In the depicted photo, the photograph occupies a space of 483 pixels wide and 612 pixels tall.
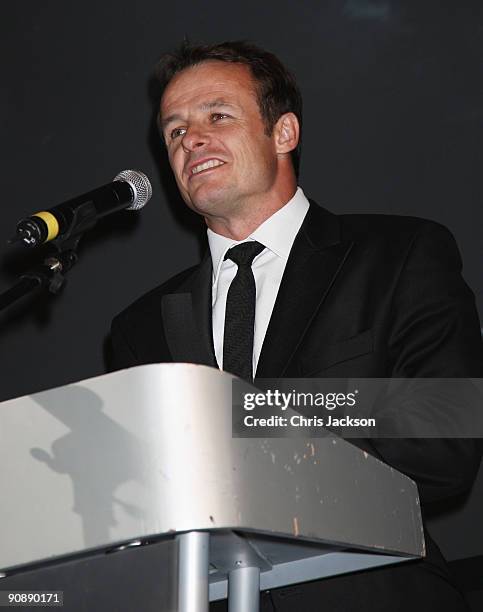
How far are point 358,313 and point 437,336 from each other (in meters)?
0.13

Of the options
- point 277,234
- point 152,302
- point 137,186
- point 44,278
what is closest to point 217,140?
point 277,234

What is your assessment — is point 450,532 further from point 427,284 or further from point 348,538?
point 348,538

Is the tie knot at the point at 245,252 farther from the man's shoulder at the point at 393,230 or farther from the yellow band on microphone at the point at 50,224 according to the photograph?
the yellow band on microphone at the point at 50,224

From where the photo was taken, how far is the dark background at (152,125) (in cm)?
229

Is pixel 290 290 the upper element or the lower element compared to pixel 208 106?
lower

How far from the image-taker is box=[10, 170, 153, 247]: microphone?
118 centimetres

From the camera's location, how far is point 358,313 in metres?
1.51

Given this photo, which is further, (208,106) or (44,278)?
(208,106)

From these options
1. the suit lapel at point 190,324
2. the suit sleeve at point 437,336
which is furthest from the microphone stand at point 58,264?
the suit sleeve at point 437,336

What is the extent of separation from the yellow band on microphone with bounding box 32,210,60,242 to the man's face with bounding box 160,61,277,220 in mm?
611

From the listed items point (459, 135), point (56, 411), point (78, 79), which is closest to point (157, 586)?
point (56, 411)

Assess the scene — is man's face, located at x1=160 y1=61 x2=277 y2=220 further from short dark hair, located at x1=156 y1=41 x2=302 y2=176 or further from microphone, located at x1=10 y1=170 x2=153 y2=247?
microphone, located at x1=10 y1=170 x2=153 y2=247

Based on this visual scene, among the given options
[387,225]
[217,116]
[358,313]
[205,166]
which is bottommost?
[358,313]

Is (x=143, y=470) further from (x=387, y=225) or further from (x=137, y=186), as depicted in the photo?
(x=387, y=225)
